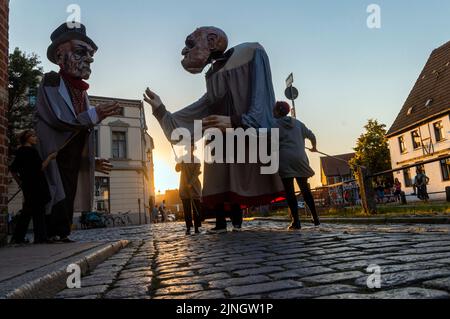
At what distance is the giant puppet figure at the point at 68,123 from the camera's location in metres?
5.04

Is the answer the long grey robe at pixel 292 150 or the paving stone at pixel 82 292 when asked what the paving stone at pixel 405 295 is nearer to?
the paving stone at pixel 82 292

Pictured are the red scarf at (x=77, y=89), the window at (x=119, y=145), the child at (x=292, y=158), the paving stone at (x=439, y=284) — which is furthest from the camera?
the window at (x=119, y=145)

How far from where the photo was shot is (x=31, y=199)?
507cm

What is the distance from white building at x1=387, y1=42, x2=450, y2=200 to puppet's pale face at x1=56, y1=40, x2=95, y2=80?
91.0ft

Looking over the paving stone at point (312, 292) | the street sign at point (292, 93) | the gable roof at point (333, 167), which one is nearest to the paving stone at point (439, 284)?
the paving stone at point (312, 292)

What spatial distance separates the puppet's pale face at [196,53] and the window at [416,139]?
1320 inches

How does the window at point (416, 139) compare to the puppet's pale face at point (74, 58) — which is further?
the window at point (416, 139)

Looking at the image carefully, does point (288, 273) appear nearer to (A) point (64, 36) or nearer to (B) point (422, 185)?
(A) point (64, 36)

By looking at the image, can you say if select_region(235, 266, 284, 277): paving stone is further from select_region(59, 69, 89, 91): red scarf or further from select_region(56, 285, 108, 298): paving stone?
select_region(59, 69, 89, 91): red scarf

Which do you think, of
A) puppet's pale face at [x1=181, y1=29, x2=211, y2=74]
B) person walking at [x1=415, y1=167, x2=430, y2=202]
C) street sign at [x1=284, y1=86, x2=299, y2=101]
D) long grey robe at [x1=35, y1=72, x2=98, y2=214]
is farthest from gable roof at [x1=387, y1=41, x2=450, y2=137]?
long grey robe at [x1=35, y1=72, x2=98, y2=214]

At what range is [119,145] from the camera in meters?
33.1

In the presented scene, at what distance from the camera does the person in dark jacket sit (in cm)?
492
